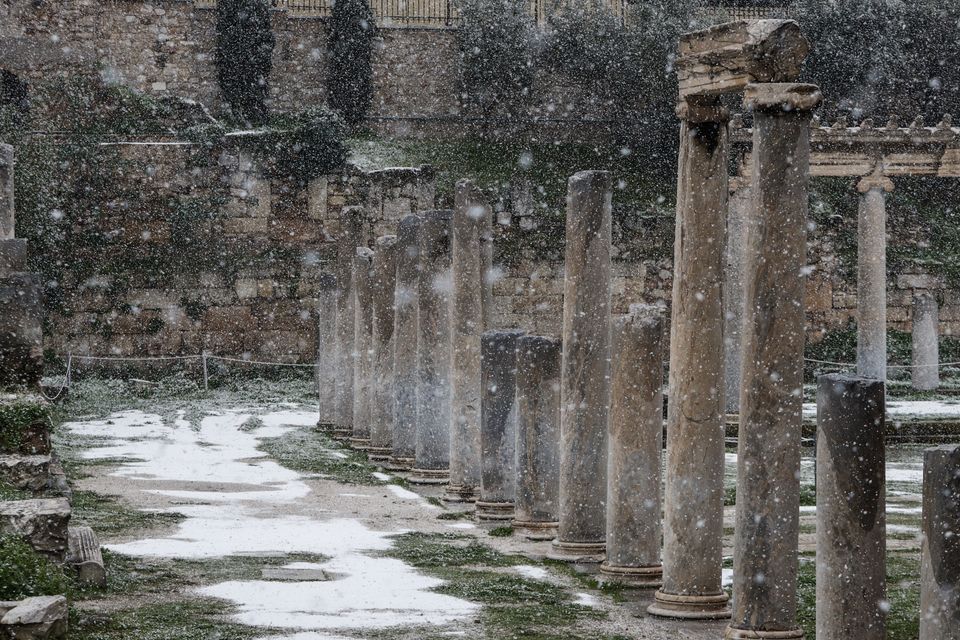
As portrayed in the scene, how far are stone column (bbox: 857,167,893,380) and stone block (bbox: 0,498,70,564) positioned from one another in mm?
16389

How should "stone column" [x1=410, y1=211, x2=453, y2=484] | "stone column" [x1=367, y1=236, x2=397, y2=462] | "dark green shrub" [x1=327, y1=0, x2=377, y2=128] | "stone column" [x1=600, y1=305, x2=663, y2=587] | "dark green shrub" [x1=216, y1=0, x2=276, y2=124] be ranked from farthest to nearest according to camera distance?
"dark green shrub" [x1=327, y1=0, x2=377, y2=128] → "dark green shrub" [x1=216, y1=0, x2=276, y2=124] → "stone column" [x1=367, y1=236, x2=397, y2=462] → "stone column" [x1=410, y1=211, x2=453, y2=484] → "stone column" [x1=600, y1=305, x2=663, y2=587]

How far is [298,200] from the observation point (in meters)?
25.5

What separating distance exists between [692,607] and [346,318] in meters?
11.8

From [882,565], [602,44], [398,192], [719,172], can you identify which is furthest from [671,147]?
[882,565]

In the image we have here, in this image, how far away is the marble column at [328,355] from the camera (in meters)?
19.3

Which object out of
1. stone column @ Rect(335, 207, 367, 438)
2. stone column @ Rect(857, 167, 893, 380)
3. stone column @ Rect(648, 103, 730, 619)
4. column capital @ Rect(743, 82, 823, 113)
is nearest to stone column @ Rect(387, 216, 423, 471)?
stone column @ Rect(335, 207, 367, 438)

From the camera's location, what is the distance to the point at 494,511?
1166 centimetres

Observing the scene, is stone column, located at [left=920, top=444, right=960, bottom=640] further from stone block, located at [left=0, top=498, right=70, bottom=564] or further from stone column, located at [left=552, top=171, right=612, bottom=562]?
Result: stone block, located at [left=0, top=498, right=70, bottom=564]

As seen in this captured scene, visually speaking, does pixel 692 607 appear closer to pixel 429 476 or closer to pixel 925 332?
pixel 429 476

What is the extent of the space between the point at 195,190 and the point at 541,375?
15557 mm

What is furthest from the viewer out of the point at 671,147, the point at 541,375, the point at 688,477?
the point at 671,147

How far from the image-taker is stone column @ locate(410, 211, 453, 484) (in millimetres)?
14422

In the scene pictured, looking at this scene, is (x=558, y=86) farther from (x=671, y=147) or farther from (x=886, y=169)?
(x=886, y=169)

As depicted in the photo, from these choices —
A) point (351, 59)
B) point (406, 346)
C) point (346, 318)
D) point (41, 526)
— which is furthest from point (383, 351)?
point (351, 59)
